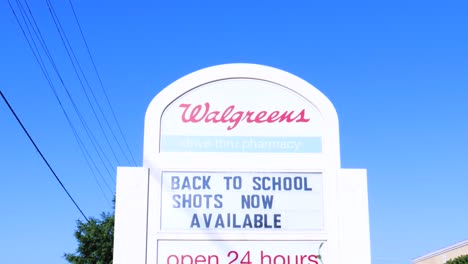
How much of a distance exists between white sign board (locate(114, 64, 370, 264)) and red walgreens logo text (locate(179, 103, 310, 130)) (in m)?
0.01

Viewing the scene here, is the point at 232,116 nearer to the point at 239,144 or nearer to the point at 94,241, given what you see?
the point at 239,144

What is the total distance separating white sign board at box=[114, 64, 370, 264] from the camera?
7055 mm

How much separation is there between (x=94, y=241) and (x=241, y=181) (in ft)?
93.4

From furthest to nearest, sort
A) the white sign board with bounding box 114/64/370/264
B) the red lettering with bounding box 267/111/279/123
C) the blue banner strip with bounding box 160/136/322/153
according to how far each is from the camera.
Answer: the red lettering with bounding box 267/111/279/123
the blue banner strip with bounding box 160/136/322/153
the white sign board with bounding box 114/64/370/264

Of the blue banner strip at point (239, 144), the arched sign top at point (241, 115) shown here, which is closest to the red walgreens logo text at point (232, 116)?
the arched sign top at point (241, 115)

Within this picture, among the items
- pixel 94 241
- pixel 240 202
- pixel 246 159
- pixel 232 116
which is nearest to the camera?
pixel 240 202

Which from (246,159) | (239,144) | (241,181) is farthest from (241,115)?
(241,181)

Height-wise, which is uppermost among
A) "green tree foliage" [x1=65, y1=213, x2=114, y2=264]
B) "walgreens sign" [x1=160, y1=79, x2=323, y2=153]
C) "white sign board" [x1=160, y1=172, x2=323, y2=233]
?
"green tree foliage" [x1=65, y1=213, x2=114, y2=264]

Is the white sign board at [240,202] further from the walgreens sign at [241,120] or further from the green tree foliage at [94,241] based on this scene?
the green tree foliage at [94,241]

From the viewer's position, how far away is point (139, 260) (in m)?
6.99

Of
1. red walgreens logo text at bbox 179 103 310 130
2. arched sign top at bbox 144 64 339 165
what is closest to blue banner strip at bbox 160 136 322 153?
arched sign top at bbox 144 64 339 165

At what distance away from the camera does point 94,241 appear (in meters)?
34.4

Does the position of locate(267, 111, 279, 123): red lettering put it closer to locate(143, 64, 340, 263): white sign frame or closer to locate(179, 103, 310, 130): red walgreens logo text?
locate(179, 103, 310, 130): red walgreens logo text

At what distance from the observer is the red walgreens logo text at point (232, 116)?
7.41 meters
